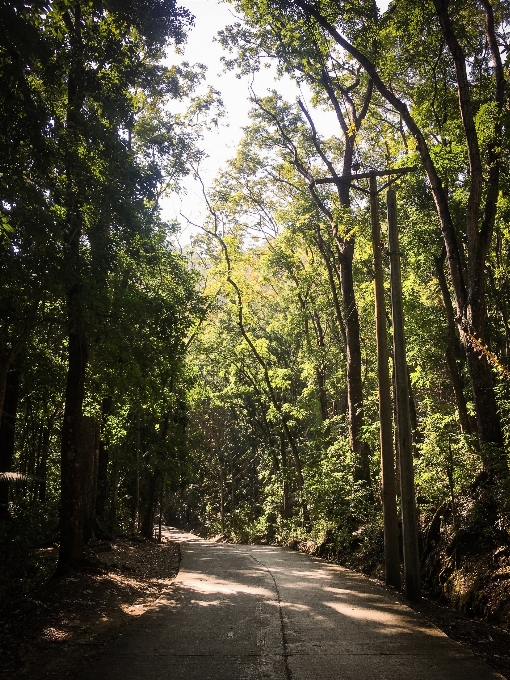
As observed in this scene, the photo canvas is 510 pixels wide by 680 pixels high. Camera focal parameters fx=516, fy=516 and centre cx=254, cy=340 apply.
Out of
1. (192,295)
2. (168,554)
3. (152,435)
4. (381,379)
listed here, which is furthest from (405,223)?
(152,435)

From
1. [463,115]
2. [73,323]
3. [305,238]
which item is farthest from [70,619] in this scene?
[305,238]

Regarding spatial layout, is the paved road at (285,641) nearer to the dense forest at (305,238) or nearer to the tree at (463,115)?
the dense forest at (305,238)

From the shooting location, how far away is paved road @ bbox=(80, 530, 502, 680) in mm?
4898

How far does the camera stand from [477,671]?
497cm

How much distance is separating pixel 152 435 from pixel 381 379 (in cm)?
1792

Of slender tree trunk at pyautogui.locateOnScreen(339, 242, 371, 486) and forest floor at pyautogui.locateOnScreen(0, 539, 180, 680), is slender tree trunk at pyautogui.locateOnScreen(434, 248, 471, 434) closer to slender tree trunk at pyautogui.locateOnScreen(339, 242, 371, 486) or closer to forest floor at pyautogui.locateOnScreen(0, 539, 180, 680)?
slender tree trunk at pyautogui.locateOnScreen(339, 242, 371, 486)

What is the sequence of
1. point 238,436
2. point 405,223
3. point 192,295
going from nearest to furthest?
point 405,223 → point 192,295 → point 238,436

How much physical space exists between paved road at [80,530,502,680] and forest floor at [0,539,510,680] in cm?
34

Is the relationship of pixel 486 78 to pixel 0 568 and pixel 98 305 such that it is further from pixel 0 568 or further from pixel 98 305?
pixel 0 568

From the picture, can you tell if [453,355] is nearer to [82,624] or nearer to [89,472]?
[89,472]

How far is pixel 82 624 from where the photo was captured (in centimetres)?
713

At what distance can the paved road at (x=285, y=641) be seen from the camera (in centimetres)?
490

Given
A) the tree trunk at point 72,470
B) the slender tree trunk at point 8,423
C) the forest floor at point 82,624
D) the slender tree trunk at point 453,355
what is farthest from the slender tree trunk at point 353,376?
the slender tree trunk at point 8,423

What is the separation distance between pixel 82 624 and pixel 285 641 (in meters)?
3.03
